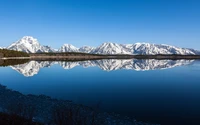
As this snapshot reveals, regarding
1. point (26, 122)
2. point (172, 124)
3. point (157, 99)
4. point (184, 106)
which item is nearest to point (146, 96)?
point (157, 99)

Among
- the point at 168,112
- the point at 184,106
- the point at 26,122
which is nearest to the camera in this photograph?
the point at 26,122

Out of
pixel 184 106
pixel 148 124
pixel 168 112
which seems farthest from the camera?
pixel 184 106

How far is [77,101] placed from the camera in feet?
110

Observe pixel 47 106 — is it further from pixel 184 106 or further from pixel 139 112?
pixel 184 106

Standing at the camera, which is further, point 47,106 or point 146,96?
point 146,96

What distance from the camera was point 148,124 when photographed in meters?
22.9

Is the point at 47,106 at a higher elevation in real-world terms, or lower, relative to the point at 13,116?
lower

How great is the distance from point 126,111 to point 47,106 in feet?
31.2

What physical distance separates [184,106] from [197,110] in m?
2.26

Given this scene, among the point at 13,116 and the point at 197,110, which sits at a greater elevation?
the point at 13,116

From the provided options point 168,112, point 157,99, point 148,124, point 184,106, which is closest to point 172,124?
point 148,124

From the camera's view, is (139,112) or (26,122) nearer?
(26,122)

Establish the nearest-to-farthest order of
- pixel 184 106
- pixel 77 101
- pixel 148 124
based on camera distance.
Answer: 1. pixel 148 124
2. pixel 184 106
3. pixel 77 101

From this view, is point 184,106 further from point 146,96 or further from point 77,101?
point 77,101
